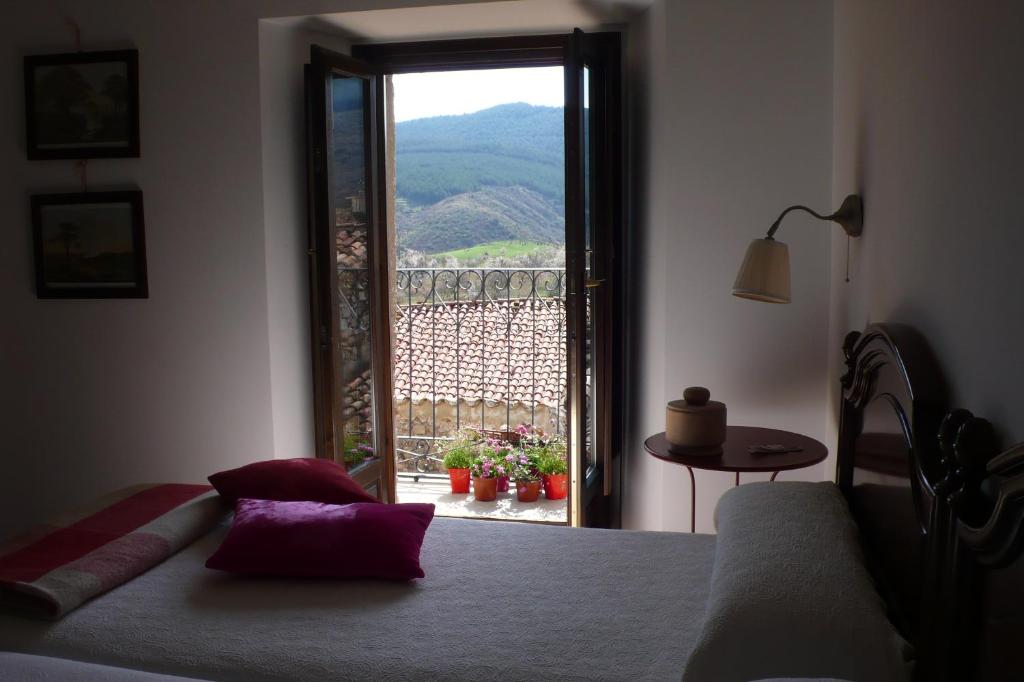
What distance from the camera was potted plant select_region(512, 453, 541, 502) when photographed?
15.3 feet

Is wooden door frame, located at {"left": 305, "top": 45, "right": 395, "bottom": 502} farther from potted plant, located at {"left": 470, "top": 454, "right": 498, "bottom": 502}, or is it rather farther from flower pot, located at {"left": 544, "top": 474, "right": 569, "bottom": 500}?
flower pot, located at {"left": 544, "top": 474, "right": 569, "bottom": 500}

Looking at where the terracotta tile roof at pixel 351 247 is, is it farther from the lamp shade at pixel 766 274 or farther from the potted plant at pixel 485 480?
the lamp shade at pixel 766 274

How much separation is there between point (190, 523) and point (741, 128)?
2132 mm

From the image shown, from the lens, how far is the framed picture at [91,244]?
11.8 feet

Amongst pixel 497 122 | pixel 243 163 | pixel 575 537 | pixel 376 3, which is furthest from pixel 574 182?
pixel 497 122

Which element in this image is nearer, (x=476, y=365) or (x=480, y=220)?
(x=476, y=365)

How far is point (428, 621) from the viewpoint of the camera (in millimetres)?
1771

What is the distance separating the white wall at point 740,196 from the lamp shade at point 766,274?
540 mm

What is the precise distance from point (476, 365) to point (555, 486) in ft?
4.83

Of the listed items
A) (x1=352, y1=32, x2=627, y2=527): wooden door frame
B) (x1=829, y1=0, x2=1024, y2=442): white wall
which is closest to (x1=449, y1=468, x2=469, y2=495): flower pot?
(x1=352, y1=32, x2=627, y2=527): wooden door frame

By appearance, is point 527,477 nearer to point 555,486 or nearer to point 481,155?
point 555,486

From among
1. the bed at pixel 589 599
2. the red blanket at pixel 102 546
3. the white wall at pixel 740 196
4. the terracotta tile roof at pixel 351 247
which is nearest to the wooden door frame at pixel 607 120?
the white wall at pixel 740 196

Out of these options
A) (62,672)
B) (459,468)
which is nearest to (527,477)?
(459,468)

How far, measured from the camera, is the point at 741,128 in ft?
10.1
